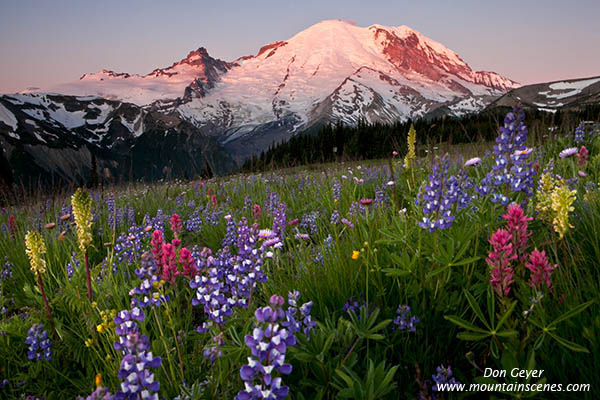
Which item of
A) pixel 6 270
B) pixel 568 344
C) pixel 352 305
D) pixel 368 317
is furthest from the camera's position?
pixel 6 270

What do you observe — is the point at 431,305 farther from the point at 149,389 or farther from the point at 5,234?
the point at 5,234

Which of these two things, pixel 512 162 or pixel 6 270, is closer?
pixel 512 162

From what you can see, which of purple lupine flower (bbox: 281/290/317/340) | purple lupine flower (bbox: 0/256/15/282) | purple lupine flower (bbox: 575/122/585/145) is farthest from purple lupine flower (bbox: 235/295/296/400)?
purple lupine flower (bbox: 575/122/585/145)

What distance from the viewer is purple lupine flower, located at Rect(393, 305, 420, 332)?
1949 millimetres

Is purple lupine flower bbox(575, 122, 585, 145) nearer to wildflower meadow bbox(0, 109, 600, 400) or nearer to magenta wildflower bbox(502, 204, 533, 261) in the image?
wildflower meadow bbox(0, 109, 600, 400)

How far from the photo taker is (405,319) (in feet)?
6.66

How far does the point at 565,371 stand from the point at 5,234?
762 cm

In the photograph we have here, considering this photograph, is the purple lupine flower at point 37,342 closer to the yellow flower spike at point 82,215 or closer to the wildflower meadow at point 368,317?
the wildflower meadow at point 368,317

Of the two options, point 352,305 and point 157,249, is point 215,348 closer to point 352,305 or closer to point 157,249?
point 157,249

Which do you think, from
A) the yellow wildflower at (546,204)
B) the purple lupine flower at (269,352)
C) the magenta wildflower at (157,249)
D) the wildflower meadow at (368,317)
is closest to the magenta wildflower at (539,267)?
the wildflower meadow at (368,317)

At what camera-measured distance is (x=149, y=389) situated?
1.35m

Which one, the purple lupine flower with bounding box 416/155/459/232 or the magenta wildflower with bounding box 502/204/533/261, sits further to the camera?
the purple lupine flower with bounding box 416/155/459/232

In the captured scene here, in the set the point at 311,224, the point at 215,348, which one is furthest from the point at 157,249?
the point at 311,224

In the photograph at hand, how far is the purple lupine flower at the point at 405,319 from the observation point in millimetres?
1949
